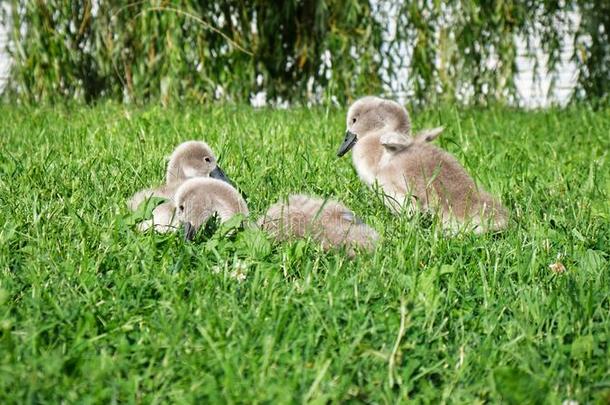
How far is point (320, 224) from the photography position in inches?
143

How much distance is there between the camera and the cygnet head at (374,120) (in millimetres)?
4898

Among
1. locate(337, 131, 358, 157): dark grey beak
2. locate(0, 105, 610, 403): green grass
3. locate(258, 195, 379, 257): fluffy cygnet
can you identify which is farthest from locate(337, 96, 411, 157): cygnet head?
locate(258, 195, 379, 257): fluffy cygnet

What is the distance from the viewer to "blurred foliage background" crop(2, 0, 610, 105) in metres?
8.12

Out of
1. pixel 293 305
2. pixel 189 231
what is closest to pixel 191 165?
pixel 189 231

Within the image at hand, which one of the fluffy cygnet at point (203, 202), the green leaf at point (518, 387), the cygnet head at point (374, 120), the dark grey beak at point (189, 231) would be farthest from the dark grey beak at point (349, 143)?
the green leaf at point (518, 387)

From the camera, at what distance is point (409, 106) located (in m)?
8.36

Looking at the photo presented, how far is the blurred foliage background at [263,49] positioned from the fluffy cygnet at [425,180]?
3.46m

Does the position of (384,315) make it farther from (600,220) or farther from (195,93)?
(195,93)

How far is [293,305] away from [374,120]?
7.34 feet

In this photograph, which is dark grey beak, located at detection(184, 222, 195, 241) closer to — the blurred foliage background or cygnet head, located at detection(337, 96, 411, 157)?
cygnet head, located at detection(337, 96, 411, 157)

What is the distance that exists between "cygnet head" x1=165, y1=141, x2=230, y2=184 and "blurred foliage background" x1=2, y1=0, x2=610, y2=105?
374cm

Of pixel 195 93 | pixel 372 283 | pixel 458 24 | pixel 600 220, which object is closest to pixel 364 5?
pixel 458 24

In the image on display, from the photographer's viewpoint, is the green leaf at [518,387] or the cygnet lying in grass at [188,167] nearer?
the green leaf at [518,387]

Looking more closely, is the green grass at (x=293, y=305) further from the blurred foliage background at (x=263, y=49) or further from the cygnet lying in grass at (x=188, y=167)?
the blurred foliage background at (x=263, y=49)
